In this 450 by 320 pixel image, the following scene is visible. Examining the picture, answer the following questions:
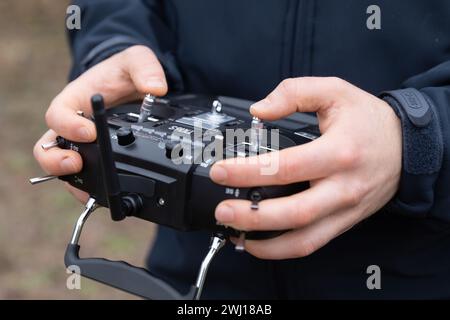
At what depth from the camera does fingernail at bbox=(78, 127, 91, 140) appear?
0.99 m

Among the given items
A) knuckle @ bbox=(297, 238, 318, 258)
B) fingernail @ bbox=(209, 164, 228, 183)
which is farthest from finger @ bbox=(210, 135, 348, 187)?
knuckle @ bbox=(297, 238, 318, 258)

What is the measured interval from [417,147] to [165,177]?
1.13ft

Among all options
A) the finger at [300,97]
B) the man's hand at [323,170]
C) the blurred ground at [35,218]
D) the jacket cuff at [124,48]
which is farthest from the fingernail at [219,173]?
the blurred ground at [35,218]

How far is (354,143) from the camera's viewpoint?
89cm

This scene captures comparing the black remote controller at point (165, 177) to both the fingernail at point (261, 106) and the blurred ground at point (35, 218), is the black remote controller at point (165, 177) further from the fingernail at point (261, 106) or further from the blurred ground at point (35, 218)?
the blurred ground at point (35, 218)

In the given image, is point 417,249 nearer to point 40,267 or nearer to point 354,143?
point 354,143

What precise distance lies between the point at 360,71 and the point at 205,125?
280 millimetres

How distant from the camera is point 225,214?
85cm

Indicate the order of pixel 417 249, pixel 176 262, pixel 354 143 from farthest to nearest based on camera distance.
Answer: pixel 176 262 → pixel 417 249 → pixel 354 143

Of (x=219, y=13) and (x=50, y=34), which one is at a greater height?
(x=219, y=13)

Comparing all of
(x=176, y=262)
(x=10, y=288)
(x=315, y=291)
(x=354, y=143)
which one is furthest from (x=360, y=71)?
(x=10, y=288)

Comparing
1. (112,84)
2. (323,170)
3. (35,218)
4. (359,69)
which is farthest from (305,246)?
(35,218)

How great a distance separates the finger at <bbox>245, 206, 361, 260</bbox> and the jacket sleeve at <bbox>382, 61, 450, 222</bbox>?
95mm

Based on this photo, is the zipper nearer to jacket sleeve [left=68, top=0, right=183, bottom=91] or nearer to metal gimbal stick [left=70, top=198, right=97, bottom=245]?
jacket sleeve [left=68, top=0, right=183, bottom=91]
